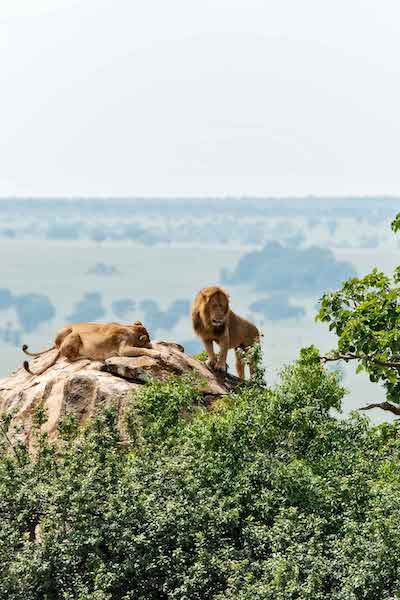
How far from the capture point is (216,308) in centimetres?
3048

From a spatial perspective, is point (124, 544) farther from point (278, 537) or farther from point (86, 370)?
point (86, 370)

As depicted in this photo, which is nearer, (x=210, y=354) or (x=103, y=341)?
(x=103, y=341)

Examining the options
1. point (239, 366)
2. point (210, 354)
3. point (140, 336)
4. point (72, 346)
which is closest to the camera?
point (72, 346)

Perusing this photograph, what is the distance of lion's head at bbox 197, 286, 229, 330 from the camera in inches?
1200

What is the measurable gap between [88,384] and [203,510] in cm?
654

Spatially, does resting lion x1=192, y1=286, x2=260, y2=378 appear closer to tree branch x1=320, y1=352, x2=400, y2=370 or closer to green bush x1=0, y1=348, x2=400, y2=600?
tree branch x1=320, y1=352, x2=400, y2=370

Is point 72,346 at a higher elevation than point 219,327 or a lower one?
lower

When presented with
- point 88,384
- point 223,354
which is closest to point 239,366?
point 223,354

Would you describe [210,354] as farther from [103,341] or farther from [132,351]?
[103,341]

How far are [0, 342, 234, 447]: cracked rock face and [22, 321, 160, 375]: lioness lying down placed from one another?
0.58 feet

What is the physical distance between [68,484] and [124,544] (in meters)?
1.48

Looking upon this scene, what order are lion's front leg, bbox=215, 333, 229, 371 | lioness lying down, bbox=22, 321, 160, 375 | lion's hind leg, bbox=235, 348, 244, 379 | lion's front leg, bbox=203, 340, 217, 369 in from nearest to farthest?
lioness lying down, bbox=22, 321, 160, 375, lion's front leg, bbox=215, 333, 229, 371, lion's front leg, bbox=203, 340, 217, 369, lion's hind leg, bbox=235, 348, 244, 379

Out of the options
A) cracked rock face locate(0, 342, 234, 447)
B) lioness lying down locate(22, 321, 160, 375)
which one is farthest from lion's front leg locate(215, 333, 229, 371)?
lioness lying down locate(22, 321, 160, 375)

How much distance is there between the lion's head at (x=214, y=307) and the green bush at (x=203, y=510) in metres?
3.25
